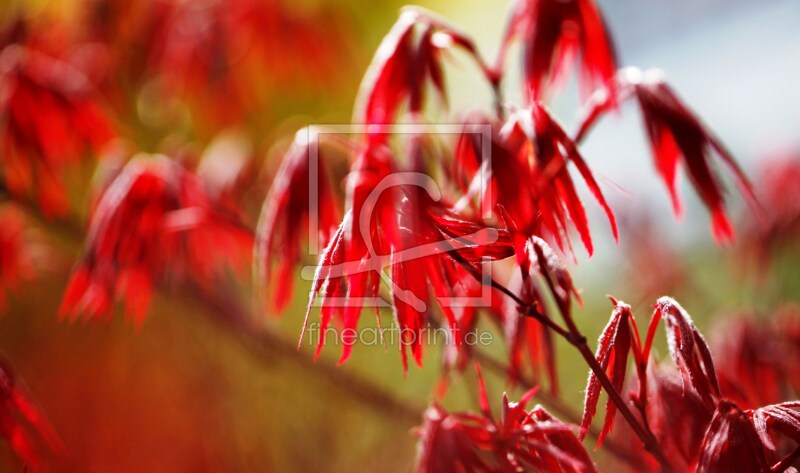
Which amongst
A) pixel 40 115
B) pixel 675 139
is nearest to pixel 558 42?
pixel 675 139

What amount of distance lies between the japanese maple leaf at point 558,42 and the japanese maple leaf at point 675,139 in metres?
0.07

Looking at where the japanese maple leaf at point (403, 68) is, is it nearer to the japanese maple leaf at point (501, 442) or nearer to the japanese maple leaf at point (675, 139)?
the japanese maple leaf at point (675, 139)

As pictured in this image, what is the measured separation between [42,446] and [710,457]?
5.75 feet

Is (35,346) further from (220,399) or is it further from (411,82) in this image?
(411,82)

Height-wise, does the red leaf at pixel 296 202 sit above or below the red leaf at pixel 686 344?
above

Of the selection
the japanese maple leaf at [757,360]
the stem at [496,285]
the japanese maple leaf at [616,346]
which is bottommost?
the japanese maple leaf at [757,360]

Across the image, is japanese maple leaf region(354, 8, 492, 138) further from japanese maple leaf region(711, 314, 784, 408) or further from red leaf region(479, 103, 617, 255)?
japanese maple leaf region(711, 314, 784, 408)

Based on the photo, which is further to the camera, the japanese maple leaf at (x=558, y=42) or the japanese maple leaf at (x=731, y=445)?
the japanese maple leaf at (x=558, y=42)

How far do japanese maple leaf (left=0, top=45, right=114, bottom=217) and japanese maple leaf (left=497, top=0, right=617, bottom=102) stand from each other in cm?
68

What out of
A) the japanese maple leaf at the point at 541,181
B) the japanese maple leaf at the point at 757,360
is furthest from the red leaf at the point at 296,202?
the japanese maple leaf at the point at 757,360

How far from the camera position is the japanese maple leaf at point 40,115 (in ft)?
3.26

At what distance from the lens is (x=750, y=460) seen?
1.51ft

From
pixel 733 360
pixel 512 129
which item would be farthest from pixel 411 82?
pixel 733 360

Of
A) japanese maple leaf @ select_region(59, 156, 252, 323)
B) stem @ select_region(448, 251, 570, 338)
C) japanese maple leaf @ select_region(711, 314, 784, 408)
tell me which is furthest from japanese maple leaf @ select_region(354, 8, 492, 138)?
japanese maple leaf @ select_region(711, 314, 784, 408)
